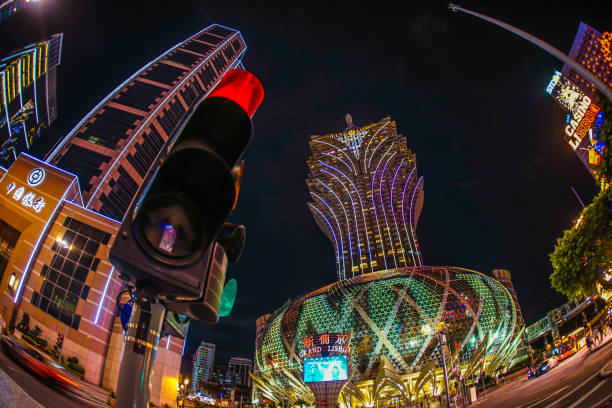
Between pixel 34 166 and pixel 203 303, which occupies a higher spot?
pixel 34 166

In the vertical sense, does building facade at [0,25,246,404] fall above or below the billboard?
above

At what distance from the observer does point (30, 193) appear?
22.2 ft

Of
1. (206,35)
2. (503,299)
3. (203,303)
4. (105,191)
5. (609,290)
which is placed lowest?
(203,303)

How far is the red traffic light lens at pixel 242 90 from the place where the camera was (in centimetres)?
164

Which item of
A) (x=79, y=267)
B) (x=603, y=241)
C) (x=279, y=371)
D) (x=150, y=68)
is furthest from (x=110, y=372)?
(x=279, y=371)

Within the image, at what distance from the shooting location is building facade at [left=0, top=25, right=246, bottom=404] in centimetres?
598

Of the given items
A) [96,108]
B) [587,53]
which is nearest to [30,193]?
[96,108]

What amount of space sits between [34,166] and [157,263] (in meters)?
7.76

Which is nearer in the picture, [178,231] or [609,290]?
[178,231]

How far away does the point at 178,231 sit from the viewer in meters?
1.58

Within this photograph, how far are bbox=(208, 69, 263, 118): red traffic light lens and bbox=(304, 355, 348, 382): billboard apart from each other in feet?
127

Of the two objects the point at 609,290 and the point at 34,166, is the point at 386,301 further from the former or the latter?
the point at 34,166

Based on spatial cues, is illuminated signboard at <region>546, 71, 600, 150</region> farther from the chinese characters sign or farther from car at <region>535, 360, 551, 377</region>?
the chinese characters sign

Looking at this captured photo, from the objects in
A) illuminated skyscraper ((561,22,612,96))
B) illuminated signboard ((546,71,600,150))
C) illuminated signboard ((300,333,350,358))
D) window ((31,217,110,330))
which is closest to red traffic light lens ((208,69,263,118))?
window ((31,217,110,330))
